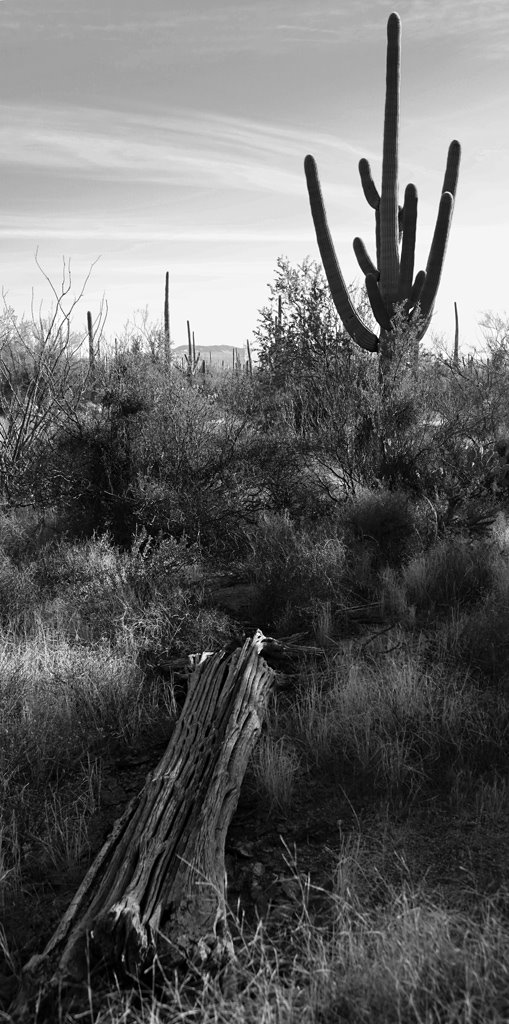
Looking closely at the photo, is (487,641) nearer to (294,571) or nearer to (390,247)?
(294,571)

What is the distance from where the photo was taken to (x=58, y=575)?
7559mm

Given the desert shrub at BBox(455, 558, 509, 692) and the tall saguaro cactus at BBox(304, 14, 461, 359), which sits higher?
the tall saguaro cactus at BBox(304, 14, 461, 359)

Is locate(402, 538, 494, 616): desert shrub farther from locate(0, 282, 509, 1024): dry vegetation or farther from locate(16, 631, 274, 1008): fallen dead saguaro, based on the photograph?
locate(16, 631, 274, 1008): fallen dead saguaro

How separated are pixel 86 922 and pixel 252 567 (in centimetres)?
505

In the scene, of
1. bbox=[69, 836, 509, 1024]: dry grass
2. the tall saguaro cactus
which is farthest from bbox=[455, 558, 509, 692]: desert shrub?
the tall saguaro cactus

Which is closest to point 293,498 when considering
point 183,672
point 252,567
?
point 252,567

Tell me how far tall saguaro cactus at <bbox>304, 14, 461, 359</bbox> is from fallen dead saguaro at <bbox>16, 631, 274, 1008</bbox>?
11.1 m

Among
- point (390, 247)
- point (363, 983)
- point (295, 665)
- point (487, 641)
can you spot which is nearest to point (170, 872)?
point (363, 983)

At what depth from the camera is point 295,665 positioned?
579cm

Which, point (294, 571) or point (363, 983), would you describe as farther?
point (294, 571)

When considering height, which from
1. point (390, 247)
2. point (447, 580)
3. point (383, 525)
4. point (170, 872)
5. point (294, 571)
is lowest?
point (170, 872)

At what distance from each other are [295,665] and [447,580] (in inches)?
80.0

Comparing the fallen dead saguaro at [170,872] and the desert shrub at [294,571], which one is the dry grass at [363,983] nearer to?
the fallen dead saguaro at [170,872]

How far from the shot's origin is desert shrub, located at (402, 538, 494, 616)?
686 centimetres
